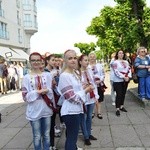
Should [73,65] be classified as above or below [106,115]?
above

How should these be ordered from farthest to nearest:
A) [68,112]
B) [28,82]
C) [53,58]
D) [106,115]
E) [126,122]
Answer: [106,115] < [126,122] < [53,58] < [28,82] < [68,112]

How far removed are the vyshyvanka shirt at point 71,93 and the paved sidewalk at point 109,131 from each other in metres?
1.71

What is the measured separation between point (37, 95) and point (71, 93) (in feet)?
2.24

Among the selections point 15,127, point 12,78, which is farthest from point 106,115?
point 12,78

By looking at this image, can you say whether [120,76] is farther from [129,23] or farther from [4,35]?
[4,35]

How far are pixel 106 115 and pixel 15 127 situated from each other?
2.51m

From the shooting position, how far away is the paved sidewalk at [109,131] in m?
6.34

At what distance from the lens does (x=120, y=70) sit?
9.16 metres

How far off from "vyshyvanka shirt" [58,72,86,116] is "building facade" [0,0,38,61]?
34.7m

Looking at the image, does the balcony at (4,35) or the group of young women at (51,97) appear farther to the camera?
the balcony at (4,35)

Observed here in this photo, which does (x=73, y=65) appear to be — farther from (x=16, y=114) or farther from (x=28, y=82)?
(x=16, y=114)

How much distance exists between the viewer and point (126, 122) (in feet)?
26.8

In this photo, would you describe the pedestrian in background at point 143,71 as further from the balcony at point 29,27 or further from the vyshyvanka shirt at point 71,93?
the balcony at point 29,27

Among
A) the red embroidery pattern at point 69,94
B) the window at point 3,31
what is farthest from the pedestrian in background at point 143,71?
the window at point 3,31
